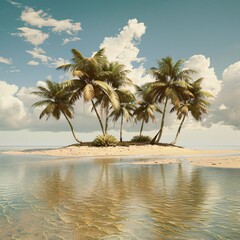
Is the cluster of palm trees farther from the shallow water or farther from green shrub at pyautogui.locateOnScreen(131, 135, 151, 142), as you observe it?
the shallow water

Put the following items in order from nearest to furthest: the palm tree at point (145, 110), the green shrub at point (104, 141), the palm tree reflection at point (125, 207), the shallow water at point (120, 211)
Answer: the shallow water at point (120, 211)
the palm tree reflection at point (125, 207)
the green shrub at point (104, 141)
the palm tree at point (145, 110)

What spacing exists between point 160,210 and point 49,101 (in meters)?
31.8

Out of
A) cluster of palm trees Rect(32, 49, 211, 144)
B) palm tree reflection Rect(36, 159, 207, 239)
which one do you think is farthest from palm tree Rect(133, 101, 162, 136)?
palm tree reflection Rect(36, 159, 207, 239)

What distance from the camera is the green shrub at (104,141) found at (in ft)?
101

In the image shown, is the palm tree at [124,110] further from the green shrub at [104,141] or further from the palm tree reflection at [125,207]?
the palm tree reflection at [125,207]

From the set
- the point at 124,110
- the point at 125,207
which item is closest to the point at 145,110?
the point at 124,110

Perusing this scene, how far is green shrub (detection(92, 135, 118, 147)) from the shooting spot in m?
30.9

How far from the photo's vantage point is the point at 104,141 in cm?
3088

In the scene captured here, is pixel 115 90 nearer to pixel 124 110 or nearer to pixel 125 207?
pixel 124 110

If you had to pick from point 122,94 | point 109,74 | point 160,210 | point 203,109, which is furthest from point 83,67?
point 160,210

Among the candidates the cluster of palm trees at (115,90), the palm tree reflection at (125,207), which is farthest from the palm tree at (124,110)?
the palm tree reflection at (125,207)

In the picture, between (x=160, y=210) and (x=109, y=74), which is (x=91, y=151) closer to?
(x=109, y=74)

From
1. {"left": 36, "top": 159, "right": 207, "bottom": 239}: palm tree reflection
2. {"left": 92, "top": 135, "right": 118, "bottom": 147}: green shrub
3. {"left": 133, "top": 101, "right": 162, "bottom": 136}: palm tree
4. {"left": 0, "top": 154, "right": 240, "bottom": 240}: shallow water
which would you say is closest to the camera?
{"left": 0, "top": 154, "right": 240, "bottom": 240}: shallow water

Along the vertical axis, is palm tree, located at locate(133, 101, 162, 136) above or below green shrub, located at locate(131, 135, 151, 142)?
above
